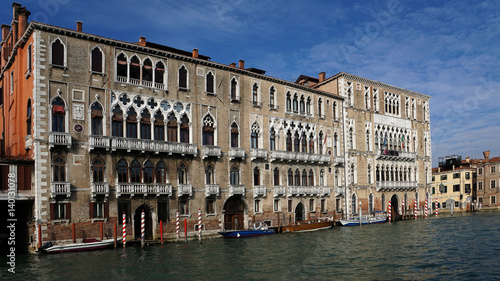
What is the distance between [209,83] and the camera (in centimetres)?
3066

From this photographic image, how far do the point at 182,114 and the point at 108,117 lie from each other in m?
4.89

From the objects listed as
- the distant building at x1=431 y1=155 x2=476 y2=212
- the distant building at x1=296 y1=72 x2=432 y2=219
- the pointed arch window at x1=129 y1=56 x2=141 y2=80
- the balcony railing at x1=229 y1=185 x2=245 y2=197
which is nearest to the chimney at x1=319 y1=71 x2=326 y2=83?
the distant building at x1=296 y1=72 x2=432 y2=219

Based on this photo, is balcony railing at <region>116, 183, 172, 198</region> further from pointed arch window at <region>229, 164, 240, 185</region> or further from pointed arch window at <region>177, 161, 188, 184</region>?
pointed arch window at <region>229, 164, 240, 185</region>

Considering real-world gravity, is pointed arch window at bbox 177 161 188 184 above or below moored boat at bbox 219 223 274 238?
above

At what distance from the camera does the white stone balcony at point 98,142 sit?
24.5 meters

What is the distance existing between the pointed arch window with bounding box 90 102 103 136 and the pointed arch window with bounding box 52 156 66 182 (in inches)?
92.5

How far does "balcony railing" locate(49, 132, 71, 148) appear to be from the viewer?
2319 cm

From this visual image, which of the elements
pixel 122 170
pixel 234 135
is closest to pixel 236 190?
pixel 234 135

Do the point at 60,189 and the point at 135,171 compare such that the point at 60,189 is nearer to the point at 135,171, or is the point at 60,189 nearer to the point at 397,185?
the point at 135,171

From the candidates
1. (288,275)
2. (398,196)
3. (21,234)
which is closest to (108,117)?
(21,234)

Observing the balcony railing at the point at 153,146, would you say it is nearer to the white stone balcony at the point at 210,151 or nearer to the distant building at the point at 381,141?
the white stone balcony at the point at 210,151

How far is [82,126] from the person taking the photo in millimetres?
24656

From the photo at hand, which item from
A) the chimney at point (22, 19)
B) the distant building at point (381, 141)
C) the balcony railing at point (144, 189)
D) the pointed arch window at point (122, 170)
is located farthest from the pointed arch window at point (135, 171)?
the distant building at point (381, 141)

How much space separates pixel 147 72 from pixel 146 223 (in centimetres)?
918
